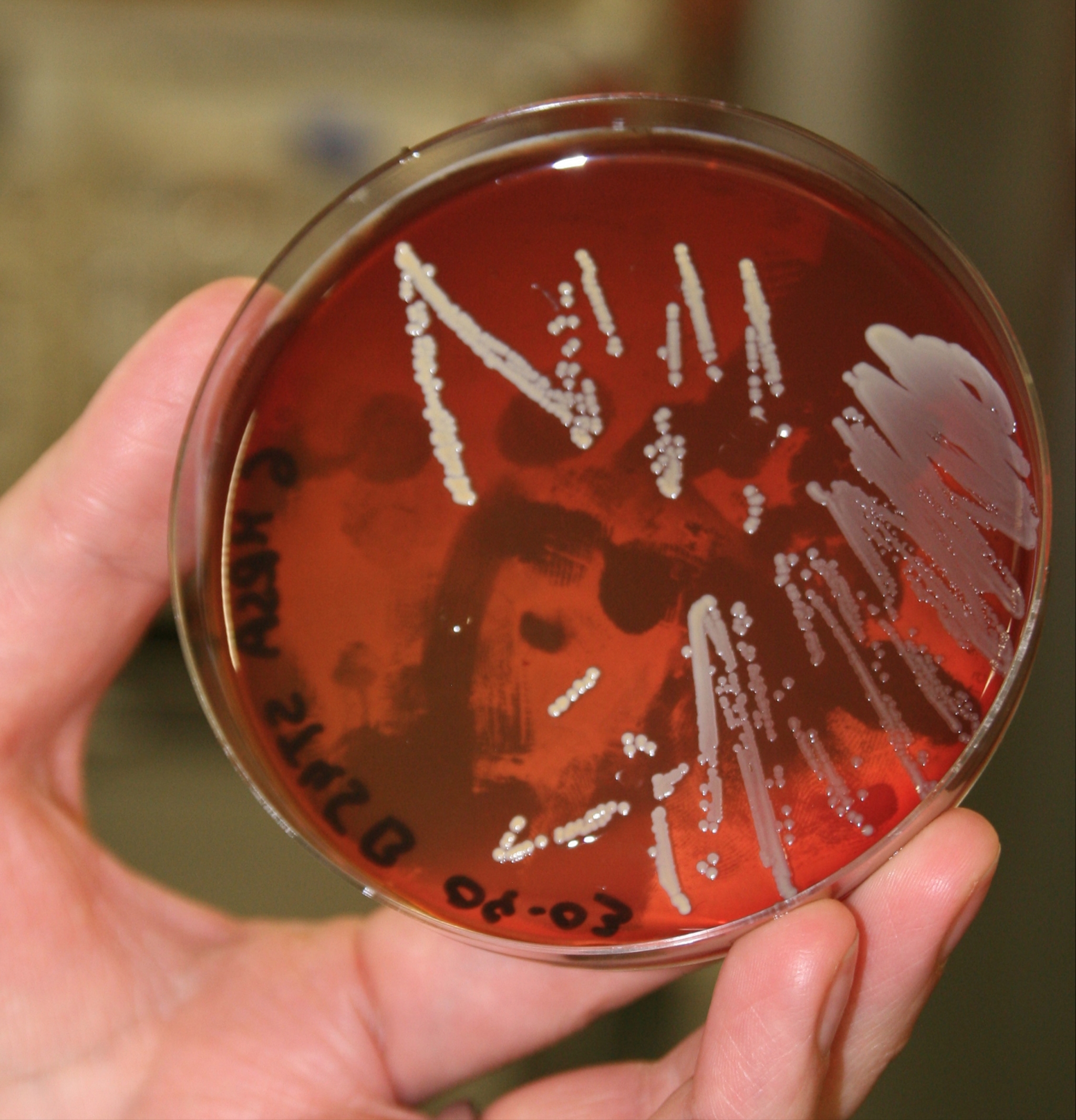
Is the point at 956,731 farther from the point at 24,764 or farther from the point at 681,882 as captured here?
the point at 24,764

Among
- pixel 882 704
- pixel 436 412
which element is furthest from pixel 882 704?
pixel 436 412

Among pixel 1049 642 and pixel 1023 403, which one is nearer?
pixel 1023 403

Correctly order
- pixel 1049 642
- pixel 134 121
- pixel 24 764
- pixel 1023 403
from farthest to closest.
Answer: pixel 134 121 < pixel 1049 642 < pixel 24 764 < pixel 1023 403

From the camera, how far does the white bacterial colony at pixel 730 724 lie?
737mm

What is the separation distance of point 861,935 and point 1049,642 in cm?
62

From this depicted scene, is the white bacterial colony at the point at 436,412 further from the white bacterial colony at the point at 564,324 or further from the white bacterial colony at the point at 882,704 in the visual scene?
the white bacterial colony at the point at 882,704

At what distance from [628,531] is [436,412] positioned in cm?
18

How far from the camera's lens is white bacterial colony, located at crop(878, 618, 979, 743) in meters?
0.74

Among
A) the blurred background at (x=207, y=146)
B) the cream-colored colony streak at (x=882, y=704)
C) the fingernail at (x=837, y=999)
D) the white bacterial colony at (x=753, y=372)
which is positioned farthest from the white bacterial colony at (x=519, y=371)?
the blurred background at (x=207, y=146)

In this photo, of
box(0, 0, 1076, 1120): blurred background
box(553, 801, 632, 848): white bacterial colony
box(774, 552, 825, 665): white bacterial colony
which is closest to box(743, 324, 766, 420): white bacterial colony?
box(774, 552, 825, 665): white bacterial colony

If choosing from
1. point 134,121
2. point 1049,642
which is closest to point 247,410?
point 1049,642

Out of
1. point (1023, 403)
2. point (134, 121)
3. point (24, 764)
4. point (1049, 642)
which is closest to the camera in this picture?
point (1023, 403)

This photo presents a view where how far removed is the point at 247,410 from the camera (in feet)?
2.56

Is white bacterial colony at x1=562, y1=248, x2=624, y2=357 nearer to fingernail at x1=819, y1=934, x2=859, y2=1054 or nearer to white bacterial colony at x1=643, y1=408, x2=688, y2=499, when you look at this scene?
white bacterial colony at x1=643, y1=408, x2=688, y2=499
